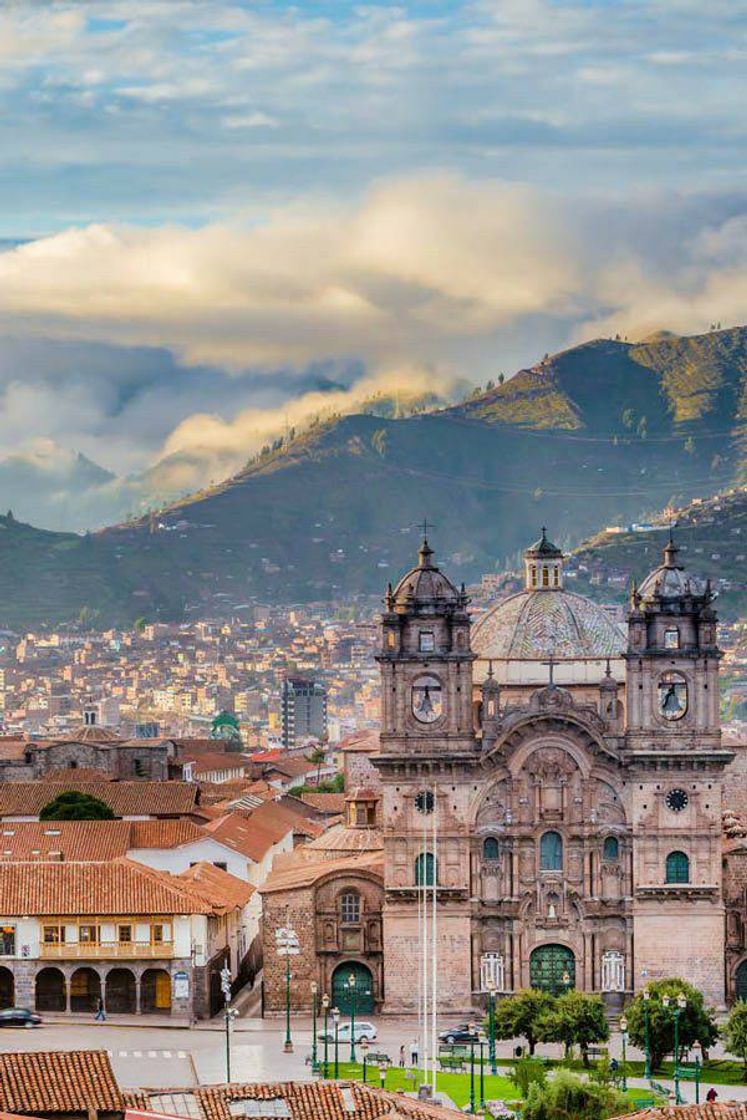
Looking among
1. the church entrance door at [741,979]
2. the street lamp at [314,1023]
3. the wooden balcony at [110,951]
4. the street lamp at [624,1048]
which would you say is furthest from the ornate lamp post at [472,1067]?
the wooden balcony at [110,951]

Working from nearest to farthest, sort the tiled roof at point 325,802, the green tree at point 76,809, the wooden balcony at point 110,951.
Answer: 1. the wooden balcony at point 110,951
2. the green tree at point 76,809
3. the tiled roof at point 325,802

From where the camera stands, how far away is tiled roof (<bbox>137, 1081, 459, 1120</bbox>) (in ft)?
193

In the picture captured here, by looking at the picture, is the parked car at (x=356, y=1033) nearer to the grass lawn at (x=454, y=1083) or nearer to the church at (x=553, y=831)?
the grass lawn at (x=454, y=1083)

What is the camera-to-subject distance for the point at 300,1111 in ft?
195

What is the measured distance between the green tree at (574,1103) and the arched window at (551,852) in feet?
85.8

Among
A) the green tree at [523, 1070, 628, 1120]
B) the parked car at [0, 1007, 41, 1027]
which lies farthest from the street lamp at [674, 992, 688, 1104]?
the parked car at [0, 1007, 41, 1027]

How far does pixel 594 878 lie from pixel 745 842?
519 cm

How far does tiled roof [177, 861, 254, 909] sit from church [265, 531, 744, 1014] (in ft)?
14.4

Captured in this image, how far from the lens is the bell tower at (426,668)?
9494 cm

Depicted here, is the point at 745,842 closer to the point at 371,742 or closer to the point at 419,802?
the point at 419,802

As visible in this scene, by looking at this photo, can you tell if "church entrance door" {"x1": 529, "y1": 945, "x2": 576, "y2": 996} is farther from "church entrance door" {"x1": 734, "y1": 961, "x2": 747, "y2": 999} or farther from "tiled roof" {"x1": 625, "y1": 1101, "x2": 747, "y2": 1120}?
"tiled roof" {"x1": 625, "y1": 1101, "x2": 747, "y2": 1120}

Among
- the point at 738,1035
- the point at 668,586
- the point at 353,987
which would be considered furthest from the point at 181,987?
the point at 668,586

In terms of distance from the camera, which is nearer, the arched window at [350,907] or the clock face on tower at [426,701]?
the arched window at [350,907]

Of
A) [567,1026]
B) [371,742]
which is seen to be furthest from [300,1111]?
[371,742]
